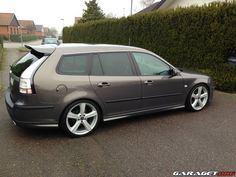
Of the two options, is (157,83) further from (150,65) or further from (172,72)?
(172,72)

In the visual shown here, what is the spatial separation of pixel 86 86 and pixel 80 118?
0.54 m

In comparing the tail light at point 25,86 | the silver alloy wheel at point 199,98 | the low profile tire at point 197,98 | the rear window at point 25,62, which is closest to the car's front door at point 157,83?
the low profile tire at point 197,98

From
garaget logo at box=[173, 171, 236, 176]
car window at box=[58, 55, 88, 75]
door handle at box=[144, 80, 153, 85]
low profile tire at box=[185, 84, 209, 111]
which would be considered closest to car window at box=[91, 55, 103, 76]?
car window at box=[58, 55, 88, 75]

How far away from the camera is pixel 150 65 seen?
4.97 meters

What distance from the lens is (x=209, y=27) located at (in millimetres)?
7633

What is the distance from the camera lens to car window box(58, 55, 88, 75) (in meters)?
4.06

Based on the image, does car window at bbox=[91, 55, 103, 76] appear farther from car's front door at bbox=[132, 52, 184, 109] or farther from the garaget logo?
the garaget logo

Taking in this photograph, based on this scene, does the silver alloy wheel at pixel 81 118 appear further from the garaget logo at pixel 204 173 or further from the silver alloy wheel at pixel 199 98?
the silver alloy wheel at pixel 199 98

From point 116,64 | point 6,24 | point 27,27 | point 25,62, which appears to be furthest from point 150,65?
point 27,27

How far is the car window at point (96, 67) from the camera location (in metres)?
4.30

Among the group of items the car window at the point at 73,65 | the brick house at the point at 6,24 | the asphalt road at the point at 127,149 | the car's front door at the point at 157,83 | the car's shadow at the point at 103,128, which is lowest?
the asphalt road at the point at 127,149

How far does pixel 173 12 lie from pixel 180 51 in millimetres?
1400

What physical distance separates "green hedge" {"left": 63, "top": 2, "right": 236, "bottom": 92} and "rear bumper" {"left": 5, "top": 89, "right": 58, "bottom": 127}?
543 centimetres

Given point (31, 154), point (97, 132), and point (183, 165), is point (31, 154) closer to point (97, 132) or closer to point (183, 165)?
point (97, 132)
